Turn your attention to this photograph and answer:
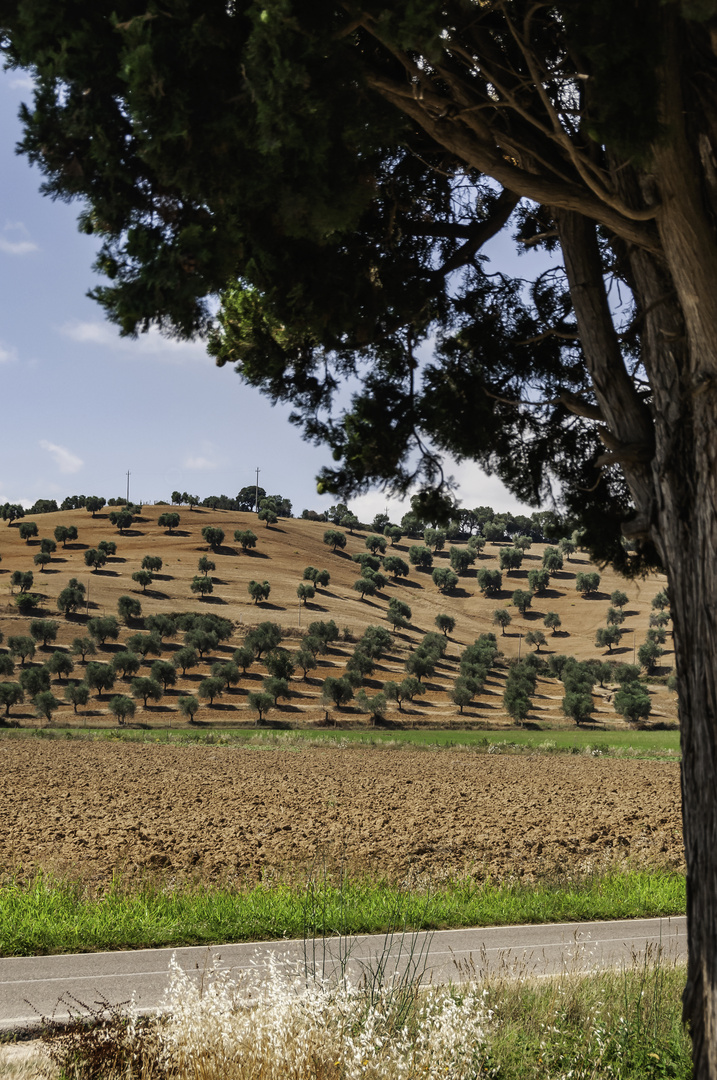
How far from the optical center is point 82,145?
14.1 feet

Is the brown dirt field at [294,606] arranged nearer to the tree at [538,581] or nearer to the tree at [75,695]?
the tree at [75,695]

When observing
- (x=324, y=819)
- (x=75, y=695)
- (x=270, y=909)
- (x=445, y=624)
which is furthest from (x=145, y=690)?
(x=270, y=909)

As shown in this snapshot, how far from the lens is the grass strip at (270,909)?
9.84 m

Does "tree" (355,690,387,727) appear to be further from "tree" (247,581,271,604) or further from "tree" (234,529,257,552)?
"tree" (234,529,257,552)

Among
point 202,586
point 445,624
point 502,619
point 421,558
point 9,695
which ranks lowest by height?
point 9,695

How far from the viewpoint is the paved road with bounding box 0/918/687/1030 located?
24.0 feet

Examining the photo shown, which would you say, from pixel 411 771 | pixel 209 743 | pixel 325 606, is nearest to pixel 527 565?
pixel 325 606

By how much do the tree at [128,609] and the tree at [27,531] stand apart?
92.8 feet

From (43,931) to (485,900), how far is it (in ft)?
20.0

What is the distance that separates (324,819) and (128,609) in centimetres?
8472

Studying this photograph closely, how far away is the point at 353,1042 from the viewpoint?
14.6 ft

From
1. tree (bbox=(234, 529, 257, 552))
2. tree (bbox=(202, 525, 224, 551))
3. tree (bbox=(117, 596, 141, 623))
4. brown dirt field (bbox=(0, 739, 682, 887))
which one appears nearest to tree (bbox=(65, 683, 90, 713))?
tree (bbox=(117, 596, 141, 623))

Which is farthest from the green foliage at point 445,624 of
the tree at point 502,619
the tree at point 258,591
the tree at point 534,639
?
the tree at point 258,591

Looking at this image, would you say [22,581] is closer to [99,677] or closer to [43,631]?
[43,631]
